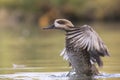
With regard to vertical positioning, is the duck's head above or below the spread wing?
above

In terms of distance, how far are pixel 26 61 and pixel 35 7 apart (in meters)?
30.8

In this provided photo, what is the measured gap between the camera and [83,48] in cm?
988

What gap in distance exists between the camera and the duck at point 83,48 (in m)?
9.80

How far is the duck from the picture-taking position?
980 centimetres

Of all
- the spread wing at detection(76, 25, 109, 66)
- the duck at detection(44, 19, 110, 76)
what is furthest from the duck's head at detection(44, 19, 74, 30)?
the spread wing at detection(76, 25, 109, 66)

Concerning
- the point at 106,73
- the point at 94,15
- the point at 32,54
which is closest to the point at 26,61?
the point at 32,54

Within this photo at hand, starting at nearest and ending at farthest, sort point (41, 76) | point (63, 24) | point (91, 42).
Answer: point (91, 42)
point (41, 76)
point (63, 24)

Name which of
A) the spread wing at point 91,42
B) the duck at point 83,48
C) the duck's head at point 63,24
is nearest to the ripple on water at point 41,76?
the duck at point 83,48

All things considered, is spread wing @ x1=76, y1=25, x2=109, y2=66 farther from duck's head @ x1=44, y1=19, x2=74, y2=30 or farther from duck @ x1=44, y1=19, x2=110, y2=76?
duck's head @ x1=44, y1=19, x2=74, y2=30

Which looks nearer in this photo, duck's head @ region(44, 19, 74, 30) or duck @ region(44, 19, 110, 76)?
duck @ region(44, 19, 110, 76)

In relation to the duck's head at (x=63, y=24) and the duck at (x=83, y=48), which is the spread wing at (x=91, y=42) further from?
the duck's head at (x=63, y=24)

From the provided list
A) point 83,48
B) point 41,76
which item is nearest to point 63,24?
point 83,48

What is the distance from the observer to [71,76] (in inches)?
401

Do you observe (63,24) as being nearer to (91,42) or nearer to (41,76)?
(91,42)
